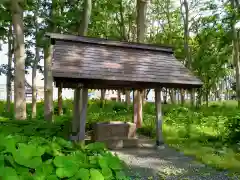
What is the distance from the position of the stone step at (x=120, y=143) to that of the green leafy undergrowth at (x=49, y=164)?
299 inches

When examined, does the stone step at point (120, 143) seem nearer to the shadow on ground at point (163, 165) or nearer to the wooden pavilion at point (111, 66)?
the shadow on ground at point (163, 165)

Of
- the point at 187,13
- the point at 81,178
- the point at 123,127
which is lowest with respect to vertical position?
the point at 123,127

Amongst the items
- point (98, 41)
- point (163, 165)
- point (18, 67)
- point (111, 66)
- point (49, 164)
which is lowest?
point (163, 165)

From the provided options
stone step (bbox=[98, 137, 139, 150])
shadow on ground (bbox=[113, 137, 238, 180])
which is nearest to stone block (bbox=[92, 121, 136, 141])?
stone step (bbox=[98, 137, 139, 150])

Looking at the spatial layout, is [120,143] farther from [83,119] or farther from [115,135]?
[83,119]

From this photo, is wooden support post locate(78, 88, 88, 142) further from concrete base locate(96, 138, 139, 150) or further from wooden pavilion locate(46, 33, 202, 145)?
concrete base locate(96, 138, 139, 150)

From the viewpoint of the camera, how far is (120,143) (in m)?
10.2

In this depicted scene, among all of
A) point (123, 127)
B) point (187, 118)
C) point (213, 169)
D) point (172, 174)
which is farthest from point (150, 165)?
point (187, 118)

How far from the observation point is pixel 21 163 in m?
2.16

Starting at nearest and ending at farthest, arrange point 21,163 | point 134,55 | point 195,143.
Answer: point 21,163 → point 134,55 → point 195,143

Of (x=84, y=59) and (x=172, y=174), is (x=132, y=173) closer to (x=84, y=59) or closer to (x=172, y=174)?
(x=172, y=174)

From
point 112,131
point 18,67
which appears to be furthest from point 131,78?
point 18,67

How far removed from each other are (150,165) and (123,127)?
3097mm

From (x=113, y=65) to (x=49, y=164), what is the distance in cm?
705
